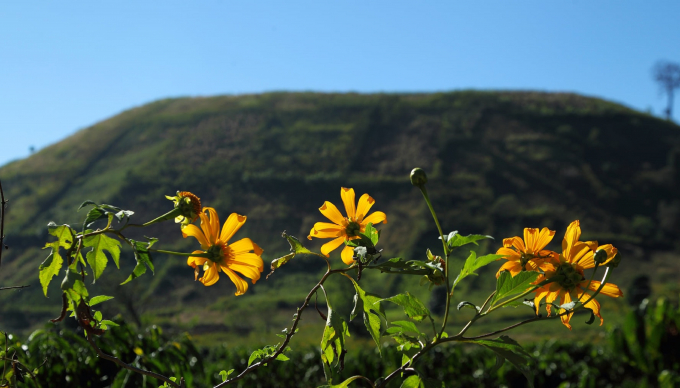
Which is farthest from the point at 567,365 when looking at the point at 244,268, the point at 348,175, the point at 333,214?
the point at 348,175

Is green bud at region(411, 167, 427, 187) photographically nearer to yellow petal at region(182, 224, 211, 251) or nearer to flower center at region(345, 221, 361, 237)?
flower center at region(345, 221, 361, 237)

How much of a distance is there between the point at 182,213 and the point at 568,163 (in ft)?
138

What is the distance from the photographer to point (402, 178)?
38.3m

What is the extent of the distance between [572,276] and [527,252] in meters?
0.08

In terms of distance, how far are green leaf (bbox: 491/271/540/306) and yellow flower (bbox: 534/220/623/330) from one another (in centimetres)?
5

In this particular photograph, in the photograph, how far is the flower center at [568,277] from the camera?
2.47ft

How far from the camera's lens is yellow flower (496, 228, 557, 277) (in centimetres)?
80

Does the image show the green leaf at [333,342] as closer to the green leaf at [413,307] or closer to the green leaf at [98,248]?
the green leaf at [413,307]

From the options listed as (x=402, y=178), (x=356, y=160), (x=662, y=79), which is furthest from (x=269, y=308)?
(x=662, y=79)

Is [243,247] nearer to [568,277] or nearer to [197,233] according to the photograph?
[197,233]

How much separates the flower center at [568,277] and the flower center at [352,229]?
0.92ft

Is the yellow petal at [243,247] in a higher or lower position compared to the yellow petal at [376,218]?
lower

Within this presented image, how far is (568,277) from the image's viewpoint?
755 millimetres

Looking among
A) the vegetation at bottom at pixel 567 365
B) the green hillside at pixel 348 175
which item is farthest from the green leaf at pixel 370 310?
the green hillside at pixel 348 175
